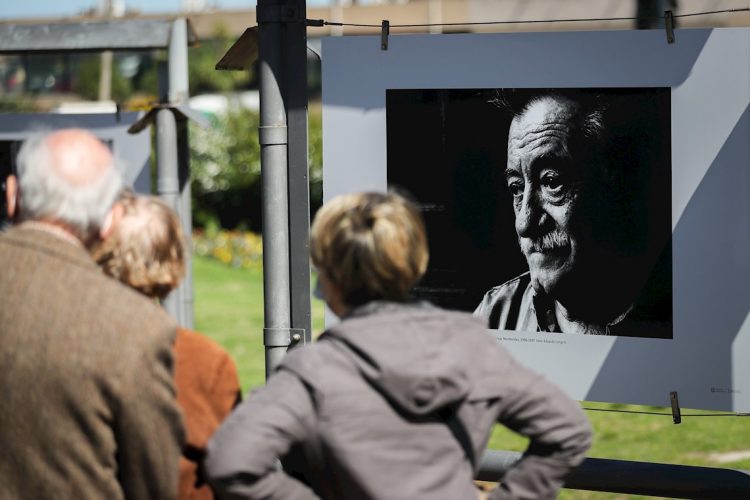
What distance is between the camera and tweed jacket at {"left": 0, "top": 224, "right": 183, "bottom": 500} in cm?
206

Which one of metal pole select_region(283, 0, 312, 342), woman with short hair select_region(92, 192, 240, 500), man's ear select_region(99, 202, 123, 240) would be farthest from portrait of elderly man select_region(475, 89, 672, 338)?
man's ear select_region(99, 202, 123, 240)

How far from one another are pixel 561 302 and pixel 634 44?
795 mm

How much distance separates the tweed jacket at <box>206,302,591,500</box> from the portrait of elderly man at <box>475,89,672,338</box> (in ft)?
3.69

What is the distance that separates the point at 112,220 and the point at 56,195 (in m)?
0.14

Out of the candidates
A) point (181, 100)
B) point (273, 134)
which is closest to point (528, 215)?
point (273, 134)

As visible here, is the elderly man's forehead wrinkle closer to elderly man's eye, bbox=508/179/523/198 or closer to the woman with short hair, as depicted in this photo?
elderly man's eye, bbox=508/179/523/198

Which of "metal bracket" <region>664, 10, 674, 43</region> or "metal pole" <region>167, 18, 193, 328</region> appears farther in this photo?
"metal pole" <region>167, 18, 193, 328</region>

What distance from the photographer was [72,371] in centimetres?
205

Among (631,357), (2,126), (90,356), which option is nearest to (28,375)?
(90,356)

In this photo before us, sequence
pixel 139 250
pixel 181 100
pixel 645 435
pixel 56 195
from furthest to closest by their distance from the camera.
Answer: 1. pixel 645 435
2. pixel 181 100
3. pixel 139 250
4. pixel 56 195

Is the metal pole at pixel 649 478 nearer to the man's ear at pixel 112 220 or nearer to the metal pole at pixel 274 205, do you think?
the metal pole at pixel 274 205

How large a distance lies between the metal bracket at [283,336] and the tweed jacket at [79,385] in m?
1.19

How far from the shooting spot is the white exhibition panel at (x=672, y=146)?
3107mm

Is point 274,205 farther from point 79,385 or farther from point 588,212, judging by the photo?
point 79,385
